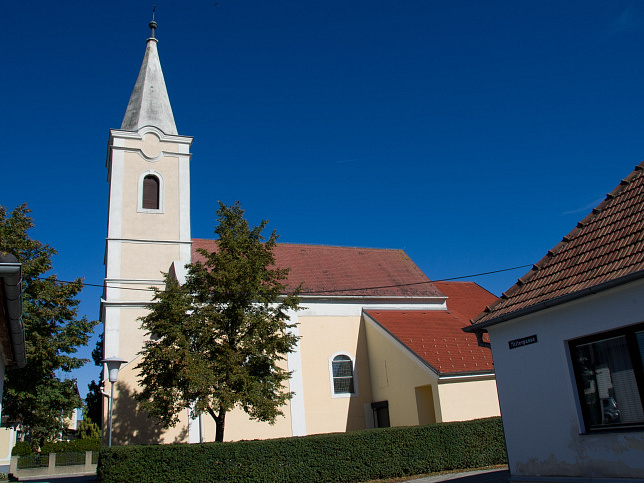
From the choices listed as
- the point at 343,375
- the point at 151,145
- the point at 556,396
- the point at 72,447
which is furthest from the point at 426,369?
the point at 72,447

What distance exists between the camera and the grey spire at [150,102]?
2839cm

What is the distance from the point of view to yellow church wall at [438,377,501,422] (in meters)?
19.8

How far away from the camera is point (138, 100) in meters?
29.3

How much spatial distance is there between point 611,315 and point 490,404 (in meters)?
13.3

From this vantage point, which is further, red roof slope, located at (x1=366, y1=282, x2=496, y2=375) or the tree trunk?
red roof slope, located at (x1=366, y1=282, x2=496, y2=375)

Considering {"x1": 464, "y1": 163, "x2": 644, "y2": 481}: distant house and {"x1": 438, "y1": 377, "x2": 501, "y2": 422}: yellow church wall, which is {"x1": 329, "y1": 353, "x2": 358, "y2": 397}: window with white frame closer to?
{"x1": 438, "y1": 377, "x2": 501, "y2": 422}: yellow church wall

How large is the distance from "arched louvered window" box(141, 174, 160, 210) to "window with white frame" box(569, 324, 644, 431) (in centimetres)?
2162

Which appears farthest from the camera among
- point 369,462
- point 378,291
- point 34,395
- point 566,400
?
point 378,291

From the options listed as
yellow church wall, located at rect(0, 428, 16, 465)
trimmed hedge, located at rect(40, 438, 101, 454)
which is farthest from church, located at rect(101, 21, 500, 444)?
trimmed hedge, located at rect(40, 438, 101, 454)

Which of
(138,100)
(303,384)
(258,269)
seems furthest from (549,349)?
(138,100)

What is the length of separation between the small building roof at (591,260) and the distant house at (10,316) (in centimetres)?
780

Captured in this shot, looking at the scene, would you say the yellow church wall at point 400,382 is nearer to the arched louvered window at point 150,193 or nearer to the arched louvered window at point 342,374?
the arched louvered window at point 342,374

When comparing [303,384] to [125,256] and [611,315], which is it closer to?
[125,256]

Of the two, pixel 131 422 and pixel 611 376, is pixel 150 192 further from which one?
pixel 611 376
